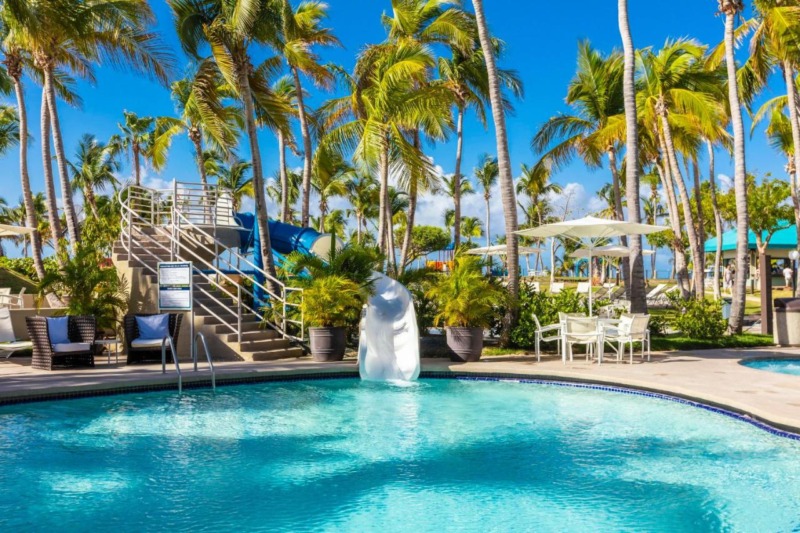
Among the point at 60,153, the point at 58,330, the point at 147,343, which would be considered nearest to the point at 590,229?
the point at 147,343

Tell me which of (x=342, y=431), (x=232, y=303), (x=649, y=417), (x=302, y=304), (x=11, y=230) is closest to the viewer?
(x=342, y=431)

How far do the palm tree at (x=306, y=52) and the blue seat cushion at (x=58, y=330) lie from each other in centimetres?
853

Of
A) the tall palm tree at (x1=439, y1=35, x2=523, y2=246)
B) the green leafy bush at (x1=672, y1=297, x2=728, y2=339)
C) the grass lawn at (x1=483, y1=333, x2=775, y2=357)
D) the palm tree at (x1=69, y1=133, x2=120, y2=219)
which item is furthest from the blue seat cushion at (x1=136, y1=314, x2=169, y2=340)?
the palm tree at (x1=69, y1=133, x2=120, y2=219)

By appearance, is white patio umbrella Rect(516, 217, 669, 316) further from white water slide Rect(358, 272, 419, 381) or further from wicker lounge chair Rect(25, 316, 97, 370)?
wicker lounge chair Rect(25, 316, 97, 370)

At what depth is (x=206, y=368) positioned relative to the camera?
11578 mm

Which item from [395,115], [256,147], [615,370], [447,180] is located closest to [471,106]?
[395,115]

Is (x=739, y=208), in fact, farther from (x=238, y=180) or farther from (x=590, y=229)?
(x=238, y=180)

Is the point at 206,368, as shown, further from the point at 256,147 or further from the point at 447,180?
the point at 447,180

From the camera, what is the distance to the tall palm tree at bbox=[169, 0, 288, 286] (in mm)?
14602

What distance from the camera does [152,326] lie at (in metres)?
12.5

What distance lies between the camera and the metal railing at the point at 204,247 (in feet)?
44.8

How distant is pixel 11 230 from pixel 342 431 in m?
13.0

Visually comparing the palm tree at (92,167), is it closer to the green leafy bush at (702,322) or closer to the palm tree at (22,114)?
the palm tree at (22,114)

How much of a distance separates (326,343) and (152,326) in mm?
3109
